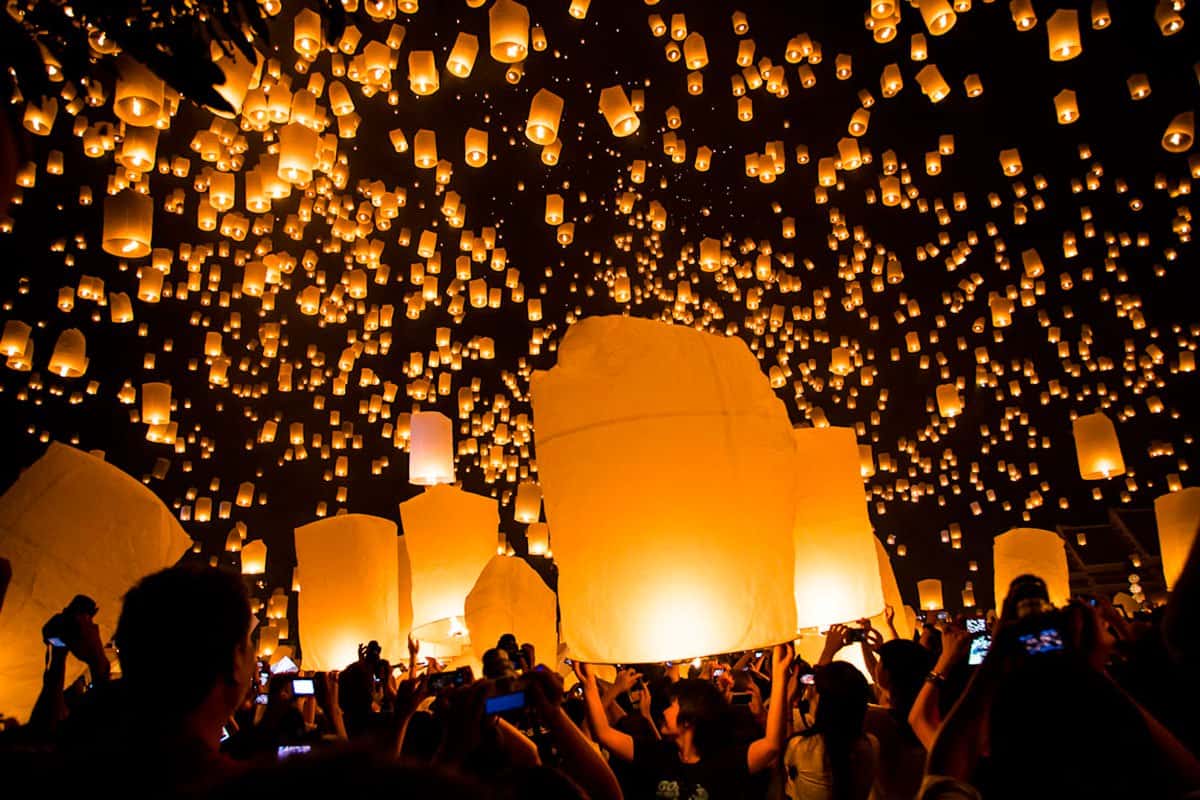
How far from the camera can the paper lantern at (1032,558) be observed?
298 inches

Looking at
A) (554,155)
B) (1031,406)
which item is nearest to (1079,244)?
(1031,406)

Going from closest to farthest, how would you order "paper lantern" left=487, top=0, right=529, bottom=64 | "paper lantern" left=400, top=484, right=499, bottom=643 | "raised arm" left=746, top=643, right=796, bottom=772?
"raised arm" left=746, top=643, right=796, bottom=772, "paper lantern" left=487, top=0, right=529, bottom=64, "paper lantern" left=400, top=484, right=499, bottom=643

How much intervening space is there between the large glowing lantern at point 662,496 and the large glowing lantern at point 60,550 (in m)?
2.67

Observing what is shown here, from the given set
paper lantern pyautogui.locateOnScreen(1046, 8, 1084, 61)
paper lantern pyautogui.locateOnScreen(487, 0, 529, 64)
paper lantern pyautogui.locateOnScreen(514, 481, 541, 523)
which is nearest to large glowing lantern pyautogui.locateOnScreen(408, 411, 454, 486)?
paper lantern pyautogui.locateOnScreen(487, 0, 529, 64)

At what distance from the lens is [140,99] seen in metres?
3.72

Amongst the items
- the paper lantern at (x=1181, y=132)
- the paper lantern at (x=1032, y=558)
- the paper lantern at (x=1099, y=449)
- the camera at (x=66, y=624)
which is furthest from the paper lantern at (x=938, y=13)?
the camera at (x=66, y=624)

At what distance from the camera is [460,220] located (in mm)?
8500

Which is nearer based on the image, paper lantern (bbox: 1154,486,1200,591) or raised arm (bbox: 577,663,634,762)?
raised arm (bbox: 577,663,634,762)

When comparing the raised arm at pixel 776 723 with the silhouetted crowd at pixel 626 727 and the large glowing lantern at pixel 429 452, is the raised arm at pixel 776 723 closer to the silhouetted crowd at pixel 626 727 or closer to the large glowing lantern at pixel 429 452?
the silhouetted crowd at pixel 626 727

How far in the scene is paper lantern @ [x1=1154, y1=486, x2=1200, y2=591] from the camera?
668cm

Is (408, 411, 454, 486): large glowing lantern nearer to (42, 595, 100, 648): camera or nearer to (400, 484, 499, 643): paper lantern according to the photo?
(400, 484, 499, 643): paper lantern

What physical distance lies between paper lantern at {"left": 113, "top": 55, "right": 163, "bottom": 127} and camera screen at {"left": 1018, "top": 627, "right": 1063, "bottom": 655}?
12.4 feet

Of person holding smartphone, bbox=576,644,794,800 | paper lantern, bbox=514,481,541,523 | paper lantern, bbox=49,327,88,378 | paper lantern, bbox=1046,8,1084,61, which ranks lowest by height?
person holding smartphone, bbox=576,644,794,800

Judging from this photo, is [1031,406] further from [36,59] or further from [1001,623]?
[36,59]
